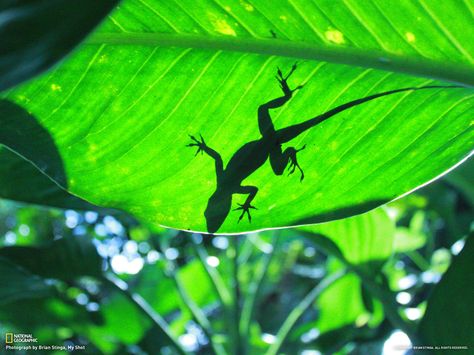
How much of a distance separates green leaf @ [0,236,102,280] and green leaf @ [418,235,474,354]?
4.42 ft

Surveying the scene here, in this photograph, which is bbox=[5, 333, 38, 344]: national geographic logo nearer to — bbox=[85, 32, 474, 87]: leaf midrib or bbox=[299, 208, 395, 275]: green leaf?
bbox=[299, 208, 395, 275]: green leaf

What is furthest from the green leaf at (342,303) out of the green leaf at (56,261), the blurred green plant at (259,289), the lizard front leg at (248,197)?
the lizard front leg at (248,197)

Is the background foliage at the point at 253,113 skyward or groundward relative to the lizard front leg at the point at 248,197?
skyward

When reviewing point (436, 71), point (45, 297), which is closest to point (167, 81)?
point (436, 71)

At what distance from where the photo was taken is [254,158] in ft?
5.15

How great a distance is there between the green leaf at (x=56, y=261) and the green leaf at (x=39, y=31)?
191cm

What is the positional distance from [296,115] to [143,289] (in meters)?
2.34

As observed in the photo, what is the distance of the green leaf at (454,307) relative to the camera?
1.58 m

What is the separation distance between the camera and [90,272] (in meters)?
2.32

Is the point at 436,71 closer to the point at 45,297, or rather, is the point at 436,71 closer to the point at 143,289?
the point at 45,297

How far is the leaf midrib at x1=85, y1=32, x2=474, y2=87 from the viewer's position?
1.31 meters

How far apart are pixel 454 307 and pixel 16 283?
1.69m

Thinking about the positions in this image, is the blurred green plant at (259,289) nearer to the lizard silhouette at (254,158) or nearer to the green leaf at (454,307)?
the green leaf at (454,307)

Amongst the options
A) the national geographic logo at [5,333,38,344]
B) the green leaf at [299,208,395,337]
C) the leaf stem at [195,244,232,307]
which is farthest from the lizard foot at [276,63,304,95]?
the national geographic logo at [5,333,38,344]
